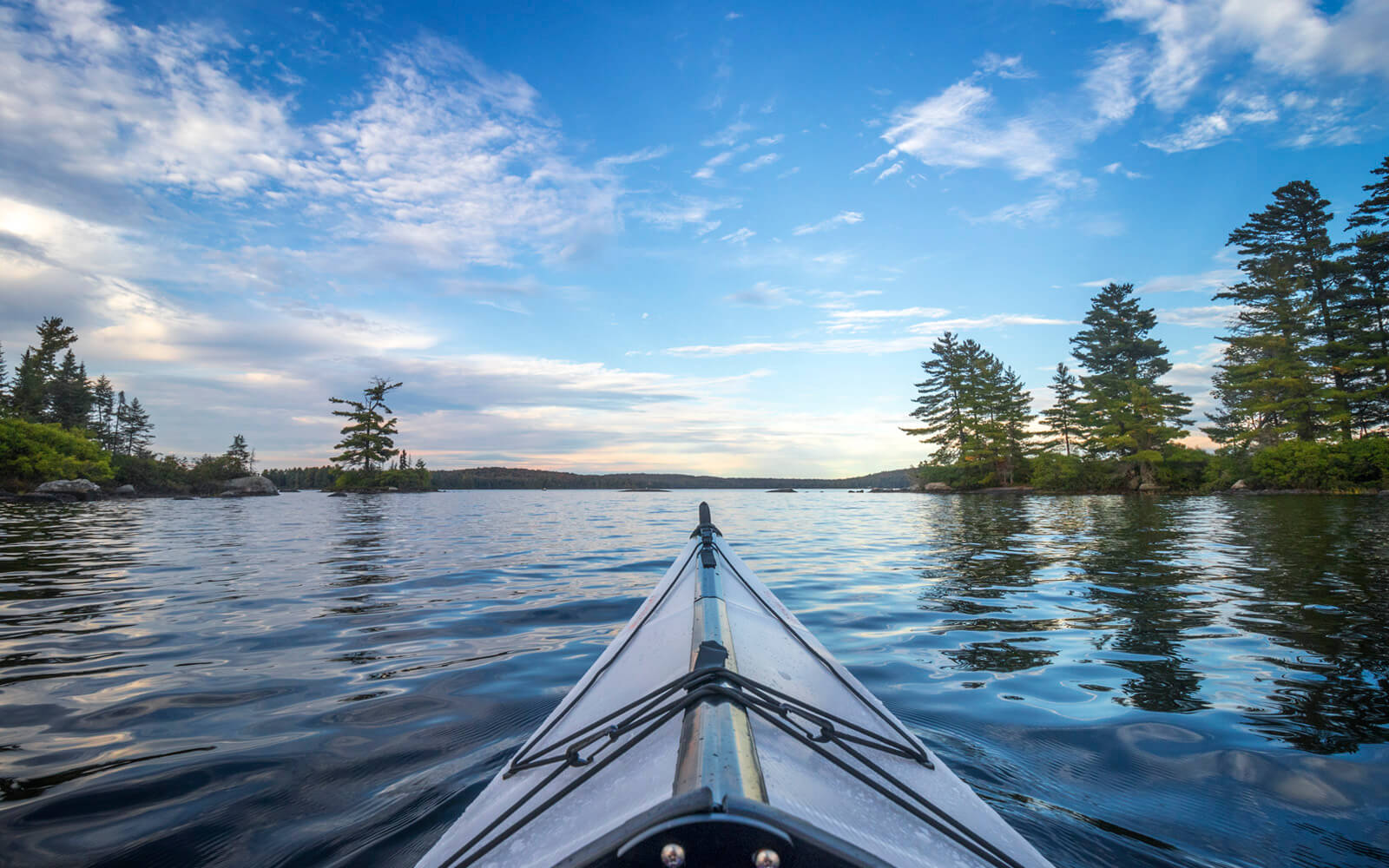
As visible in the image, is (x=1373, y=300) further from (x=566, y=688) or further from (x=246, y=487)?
(x=246, y=487)

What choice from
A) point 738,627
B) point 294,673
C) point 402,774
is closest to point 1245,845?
point 738,627

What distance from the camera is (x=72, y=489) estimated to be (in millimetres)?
25719

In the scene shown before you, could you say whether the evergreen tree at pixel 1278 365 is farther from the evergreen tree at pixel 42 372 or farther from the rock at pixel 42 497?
the evergreen tree at pixel 42 372

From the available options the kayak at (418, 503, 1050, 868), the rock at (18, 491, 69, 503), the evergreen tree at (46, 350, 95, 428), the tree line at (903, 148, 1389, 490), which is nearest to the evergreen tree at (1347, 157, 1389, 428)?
the tree line at (903, 148, 1389, 490)

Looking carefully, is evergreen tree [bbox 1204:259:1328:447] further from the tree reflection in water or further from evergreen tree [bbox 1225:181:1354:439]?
the tree reflection in water

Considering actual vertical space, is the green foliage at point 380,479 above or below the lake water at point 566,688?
above

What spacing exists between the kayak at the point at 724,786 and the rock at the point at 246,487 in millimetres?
49056

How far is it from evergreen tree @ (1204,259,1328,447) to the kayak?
1317 inches

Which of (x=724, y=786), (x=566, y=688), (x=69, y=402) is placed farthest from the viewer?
(x=69, y=402)

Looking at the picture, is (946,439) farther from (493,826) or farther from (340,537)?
(493,826)

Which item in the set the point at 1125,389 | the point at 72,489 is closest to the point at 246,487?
the point at 72,489

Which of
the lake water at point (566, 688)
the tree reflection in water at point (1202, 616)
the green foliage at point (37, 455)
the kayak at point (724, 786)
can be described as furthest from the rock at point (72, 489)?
the kayak at point (724, 786)

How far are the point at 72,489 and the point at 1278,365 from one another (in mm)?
54192

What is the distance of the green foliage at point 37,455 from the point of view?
24984 millimetres
